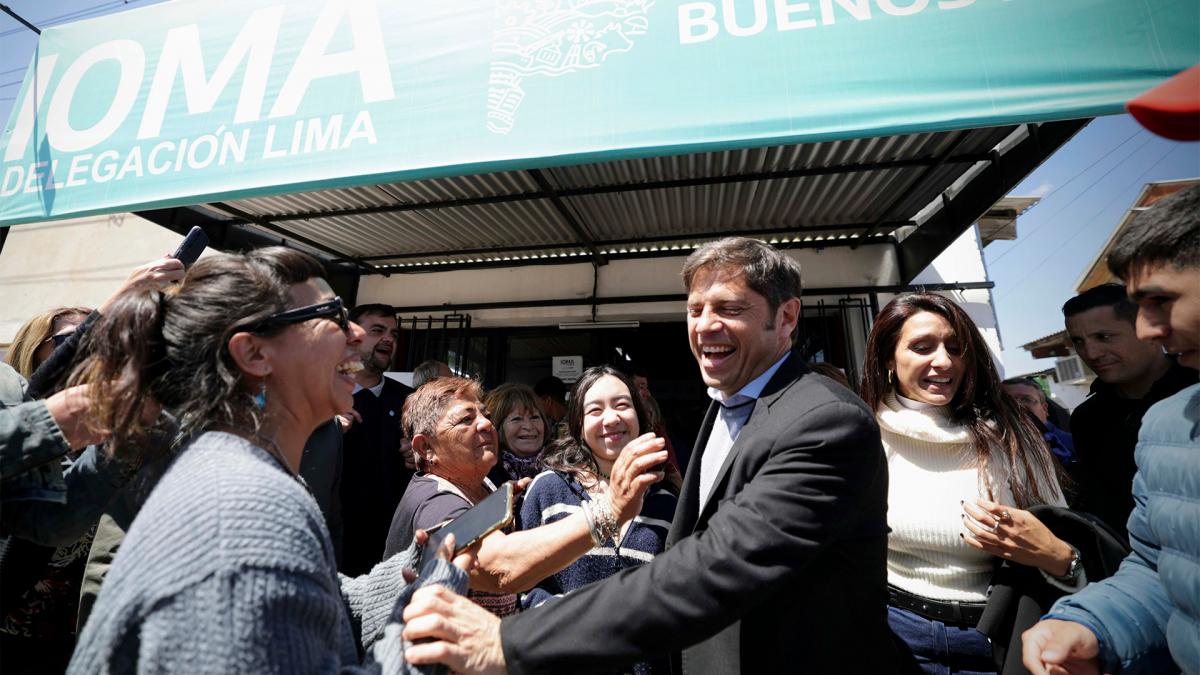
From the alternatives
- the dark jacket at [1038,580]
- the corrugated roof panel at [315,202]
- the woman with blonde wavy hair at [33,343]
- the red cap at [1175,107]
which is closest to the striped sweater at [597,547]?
the dark jacket at [1038,580]

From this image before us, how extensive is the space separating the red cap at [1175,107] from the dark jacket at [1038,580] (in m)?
1.34

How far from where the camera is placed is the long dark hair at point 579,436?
2.49 m

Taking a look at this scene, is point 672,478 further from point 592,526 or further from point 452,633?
point 452,633

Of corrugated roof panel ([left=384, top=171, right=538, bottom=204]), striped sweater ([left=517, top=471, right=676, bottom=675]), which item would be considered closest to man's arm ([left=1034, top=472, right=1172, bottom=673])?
striped sweater ([left=517, top=471, right=676, bottom=675])

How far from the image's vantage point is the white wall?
841 cm

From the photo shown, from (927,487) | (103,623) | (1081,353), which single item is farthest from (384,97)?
(1081,353)

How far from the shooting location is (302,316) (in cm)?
120

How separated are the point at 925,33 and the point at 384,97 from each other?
2.61m

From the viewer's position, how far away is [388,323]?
434 cm

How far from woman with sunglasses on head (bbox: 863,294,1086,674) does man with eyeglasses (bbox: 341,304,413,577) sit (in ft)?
8.43

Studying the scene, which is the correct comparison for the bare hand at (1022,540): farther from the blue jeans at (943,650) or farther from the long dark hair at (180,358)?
the long dark hair at (180,358)

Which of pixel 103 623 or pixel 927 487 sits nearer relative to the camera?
pixel 103 623

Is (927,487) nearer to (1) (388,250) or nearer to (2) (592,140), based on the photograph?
(2) (592,140)

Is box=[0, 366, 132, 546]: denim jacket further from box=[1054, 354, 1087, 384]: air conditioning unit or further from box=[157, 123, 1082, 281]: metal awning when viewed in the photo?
box=[1054, 354, 1087, 384]: air conditioning unit
